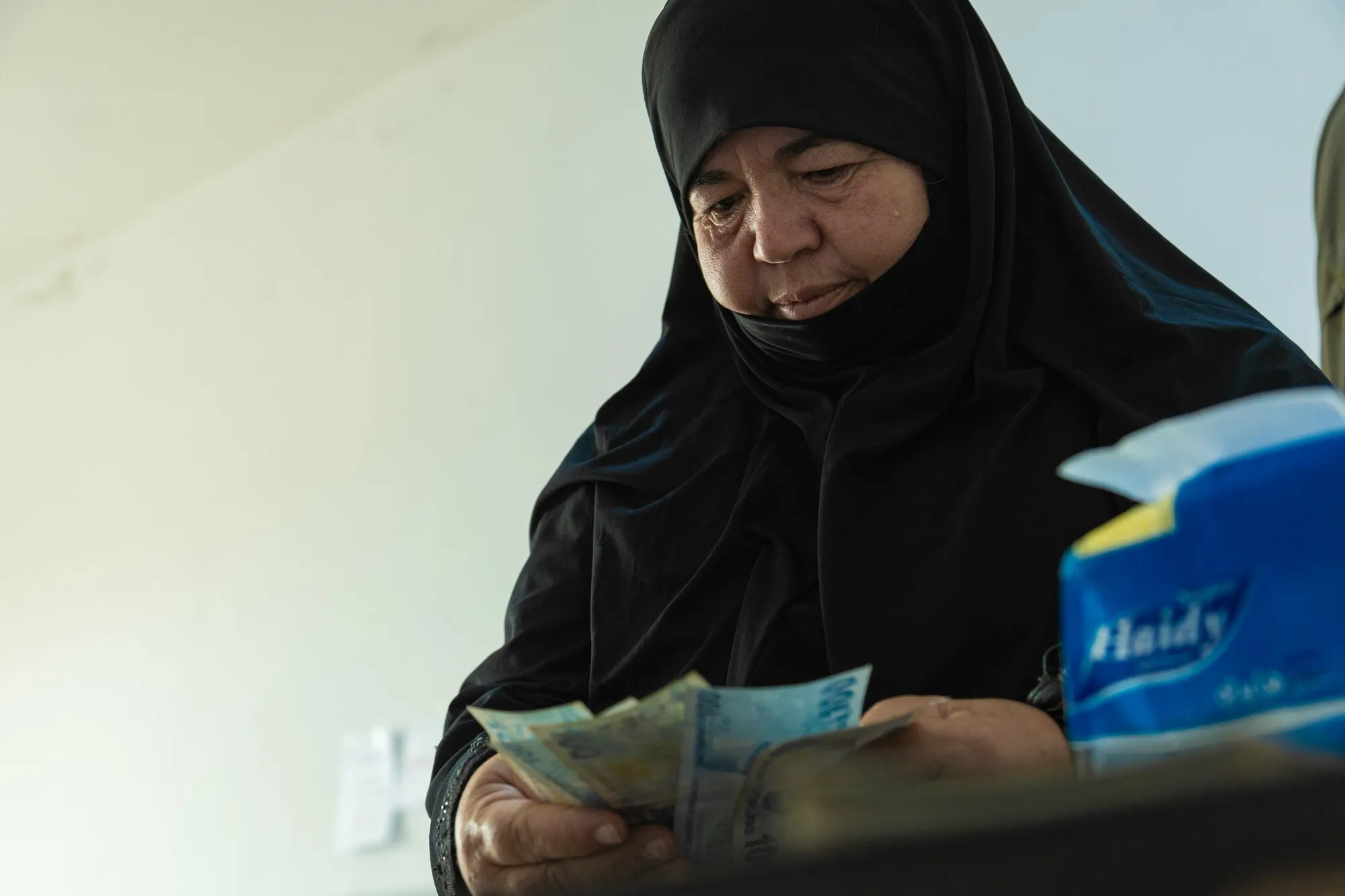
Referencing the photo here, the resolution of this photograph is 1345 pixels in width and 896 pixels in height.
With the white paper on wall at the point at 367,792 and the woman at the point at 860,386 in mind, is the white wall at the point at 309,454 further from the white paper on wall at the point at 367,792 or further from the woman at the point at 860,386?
the woman at the point at 860,386

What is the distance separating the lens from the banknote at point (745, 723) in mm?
684

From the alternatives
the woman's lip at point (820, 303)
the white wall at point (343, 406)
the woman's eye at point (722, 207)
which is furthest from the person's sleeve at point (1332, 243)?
the woman's eye at point (722, 207)

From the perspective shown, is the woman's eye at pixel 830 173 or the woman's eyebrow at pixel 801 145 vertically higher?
the woman's eyebrow at pixel 801 145

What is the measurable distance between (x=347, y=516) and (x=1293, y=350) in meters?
2.14

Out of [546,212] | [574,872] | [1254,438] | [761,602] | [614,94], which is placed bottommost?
[574,872]

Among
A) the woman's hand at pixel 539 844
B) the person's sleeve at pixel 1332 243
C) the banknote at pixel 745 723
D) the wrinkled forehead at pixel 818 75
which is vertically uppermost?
the wrinkled forehead at pixel 818 75

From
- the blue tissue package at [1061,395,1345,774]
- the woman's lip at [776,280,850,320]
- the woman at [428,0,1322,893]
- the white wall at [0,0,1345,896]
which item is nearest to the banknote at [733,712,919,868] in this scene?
the blue tissue package at [1061,395,1345,774]

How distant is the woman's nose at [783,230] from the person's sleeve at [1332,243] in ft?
1.82

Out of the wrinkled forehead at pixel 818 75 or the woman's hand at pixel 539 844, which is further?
the wrinkled forehead at pixel 818 75

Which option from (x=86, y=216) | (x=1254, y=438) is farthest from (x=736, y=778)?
(x=86, y=216)

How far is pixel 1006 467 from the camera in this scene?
1104 millimetres

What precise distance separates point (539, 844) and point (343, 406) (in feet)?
7.20

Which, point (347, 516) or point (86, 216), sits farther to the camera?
point (86, 216)

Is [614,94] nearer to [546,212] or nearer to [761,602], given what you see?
[546,212]
